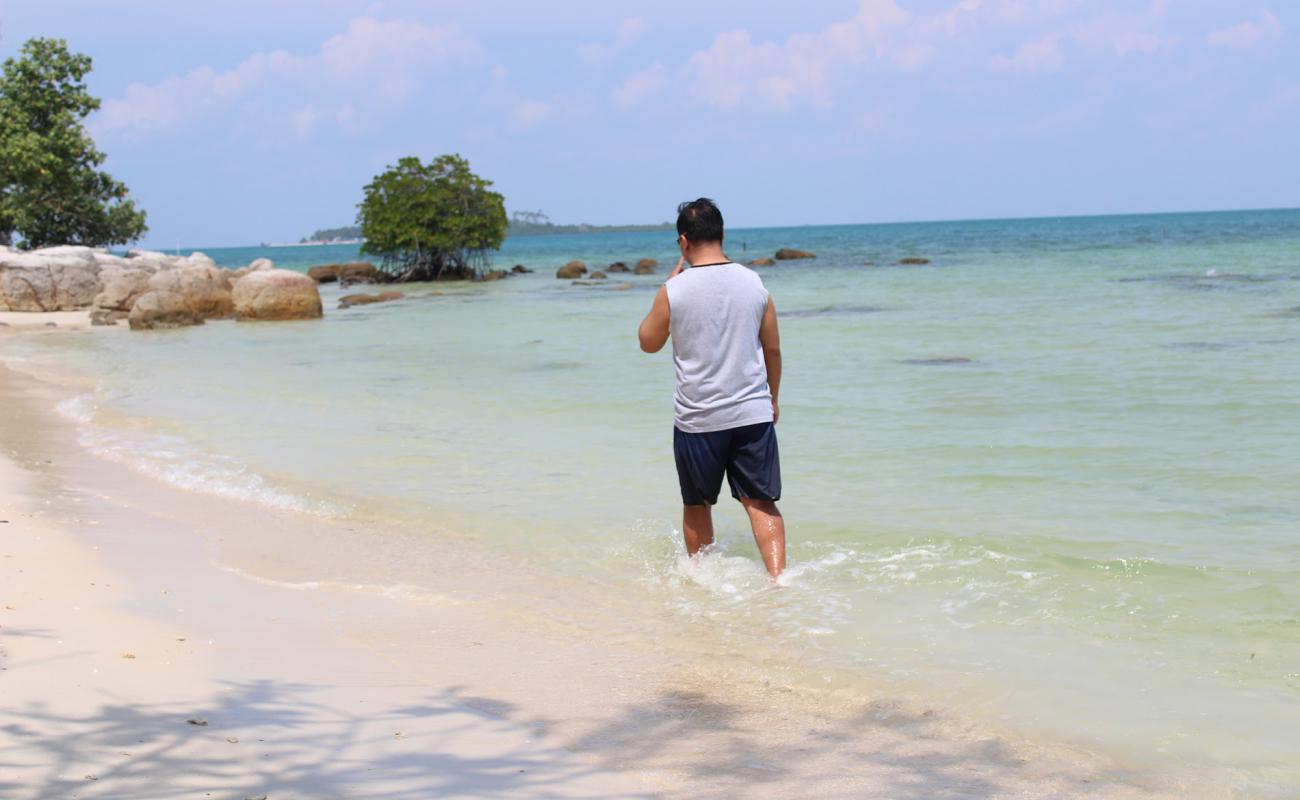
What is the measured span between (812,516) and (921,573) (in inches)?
50.0

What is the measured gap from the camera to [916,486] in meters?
7.63

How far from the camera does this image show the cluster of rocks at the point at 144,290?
25.2m

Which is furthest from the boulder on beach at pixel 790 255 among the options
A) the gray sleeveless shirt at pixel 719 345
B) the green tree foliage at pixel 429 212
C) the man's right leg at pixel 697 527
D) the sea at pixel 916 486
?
the gray sleeveless shirt at pixel 719 345

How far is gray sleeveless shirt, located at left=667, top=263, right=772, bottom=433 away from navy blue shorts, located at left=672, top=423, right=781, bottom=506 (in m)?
0.06

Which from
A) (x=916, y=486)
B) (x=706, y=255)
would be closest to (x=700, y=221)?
(x=706, y=255)

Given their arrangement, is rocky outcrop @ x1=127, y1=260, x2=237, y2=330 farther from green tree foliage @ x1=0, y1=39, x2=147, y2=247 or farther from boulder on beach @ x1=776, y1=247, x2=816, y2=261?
boulder on beach @ x1=776, y1=247, x2=816, y2=261

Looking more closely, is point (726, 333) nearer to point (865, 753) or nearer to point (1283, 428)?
point (865, 753)

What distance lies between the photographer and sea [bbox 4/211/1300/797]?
4.48 meters

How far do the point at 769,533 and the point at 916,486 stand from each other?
2.34 meters

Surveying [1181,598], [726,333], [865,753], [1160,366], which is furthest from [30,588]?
[1160,366]

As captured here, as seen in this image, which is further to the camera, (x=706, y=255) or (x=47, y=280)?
(x=47, y=280)

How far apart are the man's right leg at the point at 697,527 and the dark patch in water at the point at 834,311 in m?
18.4

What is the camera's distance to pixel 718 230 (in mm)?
5215

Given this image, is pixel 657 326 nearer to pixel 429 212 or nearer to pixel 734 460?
pixel 734 460
